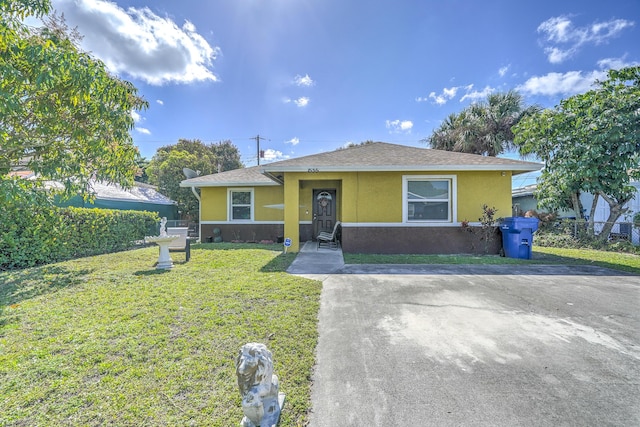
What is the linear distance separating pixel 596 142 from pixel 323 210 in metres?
10.6

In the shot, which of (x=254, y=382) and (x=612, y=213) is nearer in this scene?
(x=254, y=382)

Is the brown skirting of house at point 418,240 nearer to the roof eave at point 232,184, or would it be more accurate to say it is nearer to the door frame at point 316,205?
the door frame at point 316,205

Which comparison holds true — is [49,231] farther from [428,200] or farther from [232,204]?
[428,200]

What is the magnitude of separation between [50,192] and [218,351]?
16.9 ft

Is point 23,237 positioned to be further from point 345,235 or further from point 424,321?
point 424,321

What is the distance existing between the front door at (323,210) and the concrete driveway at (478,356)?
6546 millimetres

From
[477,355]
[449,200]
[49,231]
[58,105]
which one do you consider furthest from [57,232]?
[449,200]

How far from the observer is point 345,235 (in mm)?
8719

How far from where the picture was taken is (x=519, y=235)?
7.97 meters

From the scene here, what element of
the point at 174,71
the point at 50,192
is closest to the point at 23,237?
the point at 50,192

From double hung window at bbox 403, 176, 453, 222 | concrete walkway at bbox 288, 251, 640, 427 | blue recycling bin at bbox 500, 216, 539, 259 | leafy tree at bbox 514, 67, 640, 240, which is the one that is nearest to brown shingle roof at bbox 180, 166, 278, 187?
double hung window at bbox 403, 176, 453, 222

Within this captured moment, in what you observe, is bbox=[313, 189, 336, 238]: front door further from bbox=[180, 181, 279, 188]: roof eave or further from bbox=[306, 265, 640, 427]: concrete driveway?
bbox=[306, 265, 640, 427]: concrete driveway

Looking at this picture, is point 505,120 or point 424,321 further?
point 505,120

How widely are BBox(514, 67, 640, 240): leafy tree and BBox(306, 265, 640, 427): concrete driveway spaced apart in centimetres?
766
